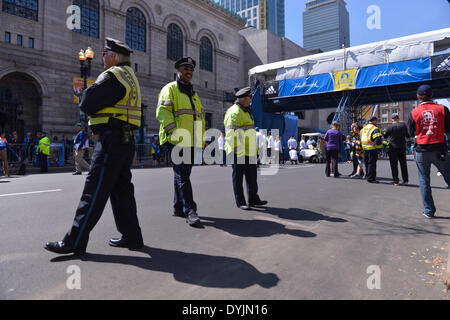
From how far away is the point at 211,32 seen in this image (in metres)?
34.0

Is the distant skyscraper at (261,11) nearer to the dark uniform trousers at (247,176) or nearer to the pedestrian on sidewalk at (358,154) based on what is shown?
the pedestrian on sidewalk at (358,154)

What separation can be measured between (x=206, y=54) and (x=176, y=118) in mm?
32364

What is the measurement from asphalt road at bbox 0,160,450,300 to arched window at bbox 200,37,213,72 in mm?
30800

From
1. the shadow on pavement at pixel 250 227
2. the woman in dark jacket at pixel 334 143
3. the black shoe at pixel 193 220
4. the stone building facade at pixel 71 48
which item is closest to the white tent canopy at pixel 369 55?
the stone building facade at pixel 71 48

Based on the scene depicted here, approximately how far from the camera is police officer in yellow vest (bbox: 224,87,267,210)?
469 cm

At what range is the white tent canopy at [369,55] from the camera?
1792 cm

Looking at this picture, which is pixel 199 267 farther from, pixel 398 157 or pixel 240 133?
pixel 398 157

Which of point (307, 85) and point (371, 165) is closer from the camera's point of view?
point (371, 165)

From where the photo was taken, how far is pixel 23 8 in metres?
19.8

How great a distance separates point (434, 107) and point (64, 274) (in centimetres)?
515

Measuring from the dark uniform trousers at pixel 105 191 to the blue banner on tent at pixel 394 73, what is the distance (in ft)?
65.9
